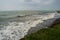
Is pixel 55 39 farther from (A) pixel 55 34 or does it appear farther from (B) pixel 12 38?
(B) pixel 12 38

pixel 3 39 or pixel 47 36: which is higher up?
pixel 47 36

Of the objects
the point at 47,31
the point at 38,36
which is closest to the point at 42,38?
the point at 38,36

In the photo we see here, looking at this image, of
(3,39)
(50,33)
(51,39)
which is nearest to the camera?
(51,39)

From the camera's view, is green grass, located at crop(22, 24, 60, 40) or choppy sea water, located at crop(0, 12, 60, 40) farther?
choppy sea water, located at crop(0, 12, 60, 40)

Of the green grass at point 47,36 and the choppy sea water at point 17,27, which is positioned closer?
the green grass at point 47,36

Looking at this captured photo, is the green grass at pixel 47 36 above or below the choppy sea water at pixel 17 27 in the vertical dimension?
above

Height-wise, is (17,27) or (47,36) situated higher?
(47,36)

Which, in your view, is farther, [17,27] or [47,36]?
[17,27]

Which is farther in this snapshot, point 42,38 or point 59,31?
point 59,31

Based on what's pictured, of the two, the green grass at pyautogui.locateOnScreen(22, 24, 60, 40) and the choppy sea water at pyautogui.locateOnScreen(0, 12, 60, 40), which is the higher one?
the green grass at pyautogui.locateOnScreen(22, 24, 60, 40)

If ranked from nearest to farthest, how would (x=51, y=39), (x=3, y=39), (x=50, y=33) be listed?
1. (x=51, y=39)
2. (x=50, y=33)
3. (x=3, y=39)
